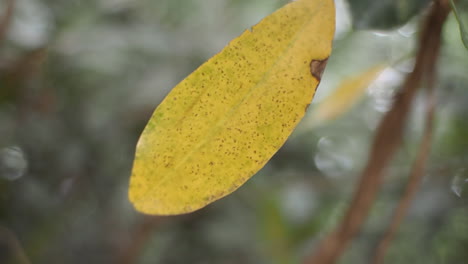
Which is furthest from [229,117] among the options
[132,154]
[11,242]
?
[132,154]

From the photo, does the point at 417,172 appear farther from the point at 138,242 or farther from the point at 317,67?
the point at 138,242

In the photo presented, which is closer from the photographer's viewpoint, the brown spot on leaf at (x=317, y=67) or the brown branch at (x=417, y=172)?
the brown spot on leaf at (x=317, y=67)

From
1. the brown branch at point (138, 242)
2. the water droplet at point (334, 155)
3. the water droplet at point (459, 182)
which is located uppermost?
the brown branch at point (138, 242)

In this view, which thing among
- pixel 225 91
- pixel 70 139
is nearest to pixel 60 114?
pixel 70 139

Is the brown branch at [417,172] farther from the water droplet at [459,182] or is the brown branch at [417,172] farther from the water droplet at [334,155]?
the water droplet at [334,155]

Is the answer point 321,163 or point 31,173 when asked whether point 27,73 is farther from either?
point 321,163

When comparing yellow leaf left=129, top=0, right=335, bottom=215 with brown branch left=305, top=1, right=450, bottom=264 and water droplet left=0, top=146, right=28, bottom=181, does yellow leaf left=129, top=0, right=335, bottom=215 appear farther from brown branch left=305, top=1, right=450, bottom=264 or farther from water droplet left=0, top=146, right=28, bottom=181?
water droplet left=0, top=146, right=28, bottom=181

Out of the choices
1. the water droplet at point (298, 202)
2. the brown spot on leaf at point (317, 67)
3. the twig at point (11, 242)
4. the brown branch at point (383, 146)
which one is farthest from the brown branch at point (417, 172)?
the twig at point (11, 242)
